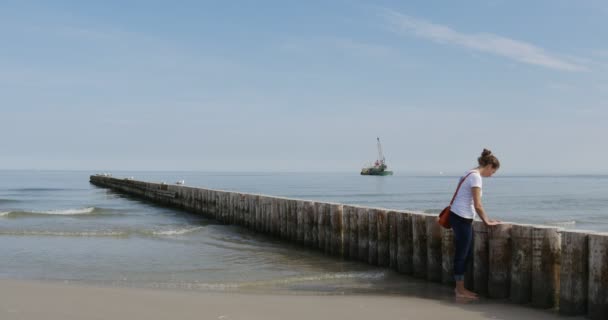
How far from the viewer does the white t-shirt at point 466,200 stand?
322 inches

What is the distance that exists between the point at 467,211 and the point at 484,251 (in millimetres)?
782

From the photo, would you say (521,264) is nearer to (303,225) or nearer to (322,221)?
(322,221)

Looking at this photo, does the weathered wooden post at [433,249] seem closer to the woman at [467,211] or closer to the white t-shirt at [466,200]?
the woman at [467,211]

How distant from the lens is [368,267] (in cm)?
1169

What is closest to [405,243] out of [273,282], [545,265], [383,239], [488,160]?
[383,239]

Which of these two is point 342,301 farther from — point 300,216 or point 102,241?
point 102,241

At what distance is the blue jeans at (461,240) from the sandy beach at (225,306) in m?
0.50

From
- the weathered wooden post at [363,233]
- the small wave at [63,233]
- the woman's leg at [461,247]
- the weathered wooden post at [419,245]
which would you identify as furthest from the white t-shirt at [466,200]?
the small wave at [63,233]

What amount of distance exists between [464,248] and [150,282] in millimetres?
5653

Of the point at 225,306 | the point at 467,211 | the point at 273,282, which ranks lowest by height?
the point at 273,282

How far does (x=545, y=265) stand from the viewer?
7797 millimetres

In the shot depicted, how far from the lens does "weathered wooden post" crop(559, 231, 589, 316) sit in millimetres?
7219

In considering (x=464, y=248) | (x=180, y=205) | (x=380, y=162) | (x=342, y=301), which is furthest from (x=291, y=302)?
(x=380, y=162)

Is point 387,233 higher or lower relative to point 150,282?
higher
